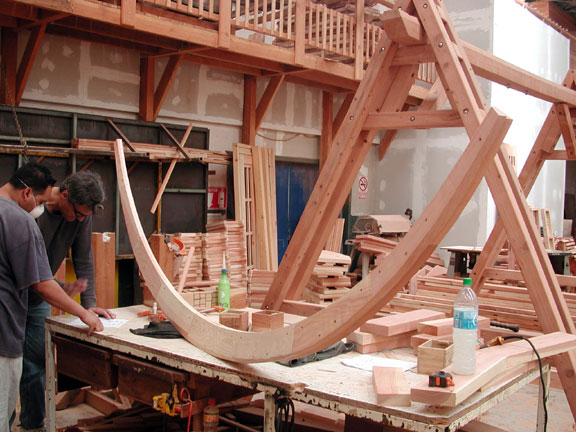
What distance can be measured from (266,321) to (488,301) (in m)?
3.48

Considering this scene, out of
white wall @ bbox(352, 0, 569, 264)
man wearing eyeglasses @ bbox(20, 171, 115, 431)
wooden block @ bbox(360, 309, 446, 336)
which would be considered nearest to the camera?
wooden block @ bbox(360, 309, 446, 336)

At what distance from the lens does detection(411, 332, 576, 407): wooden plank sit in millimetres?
2420

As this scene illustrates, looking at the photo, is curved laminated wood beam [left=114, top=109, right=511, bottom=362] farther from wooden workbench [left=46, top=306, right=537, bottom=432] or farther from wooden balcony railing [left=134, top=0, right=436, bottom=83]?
wooden balcony railing [left=134, top=0, right=436, bottom=83]

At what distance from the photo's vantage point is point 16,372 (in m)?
3.62

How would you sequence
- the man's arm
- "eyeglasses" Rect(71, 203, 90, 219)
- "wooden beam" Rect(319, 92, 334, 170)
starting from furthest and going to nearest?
"wooden beam" Rect(319, 92, 334, 170)
"eyeglasses" Rect(71, 203, 90, 219)
the man's arm

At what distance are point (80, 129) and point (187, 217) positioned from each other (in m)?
2.03

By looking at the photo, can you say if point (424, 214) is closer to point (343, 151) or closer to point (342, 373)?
point (342, 373)

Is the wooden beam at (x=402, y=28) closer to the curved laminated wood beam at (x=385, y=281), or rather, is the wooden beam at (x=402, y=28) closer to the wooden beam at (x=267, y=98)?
the curved laminated wood beam at (x=385, y=281)

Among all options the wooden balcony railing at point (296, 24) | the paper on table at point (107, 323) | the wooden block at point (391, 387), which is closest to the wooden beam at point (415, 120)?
the wooden block at point (391, 387)

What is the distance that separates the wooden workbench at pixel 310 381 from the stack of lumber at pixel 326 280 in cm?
381

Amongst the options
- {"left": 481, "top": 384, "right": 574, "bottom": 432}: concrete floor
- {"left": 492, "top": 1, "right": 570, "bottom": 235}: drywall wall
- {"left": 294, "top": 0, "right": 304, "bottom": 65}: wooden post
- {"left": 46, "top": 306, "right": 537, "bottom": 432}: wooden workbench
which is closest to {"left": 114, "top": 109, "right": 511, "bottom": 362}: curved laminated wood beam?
{"left": 46, "top": 306, "right": 537, "bottom": 432}: wooden workbench

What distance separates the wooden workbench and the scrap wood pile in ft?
6.52

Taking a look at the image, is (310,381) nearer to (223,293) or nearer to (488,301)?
(223,293)

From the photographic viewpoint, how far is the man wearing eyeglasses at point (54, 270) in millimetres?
4242
